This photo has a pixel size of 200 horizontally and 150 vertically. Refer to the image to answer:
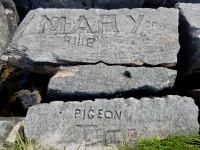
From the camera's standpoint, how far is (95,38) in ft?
8.32

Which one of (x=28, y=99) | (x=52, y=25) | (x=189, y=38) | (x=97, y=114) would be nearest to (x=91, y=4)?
(x=52, y=25)

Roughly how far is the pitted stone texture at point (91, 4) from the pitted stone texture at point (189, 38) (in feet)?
1.77

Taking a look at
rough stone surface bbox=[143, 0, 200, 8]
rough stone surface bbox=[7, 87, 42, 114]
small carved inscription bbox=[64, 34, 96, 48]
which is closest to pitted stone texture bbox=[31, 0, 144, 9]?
rough stone surface bbox=[143, 0, 200, 8]

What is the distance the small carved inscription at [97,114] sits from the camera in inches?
84.7

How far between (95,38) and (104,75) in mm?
423

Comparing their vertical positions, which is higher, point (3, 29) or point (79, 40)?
point (3, 29)

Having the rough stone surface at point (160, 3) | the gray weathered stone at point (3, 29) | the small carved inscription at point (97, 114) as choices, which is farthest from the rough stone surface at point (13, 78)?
the rough stone surface at point (160, 3)

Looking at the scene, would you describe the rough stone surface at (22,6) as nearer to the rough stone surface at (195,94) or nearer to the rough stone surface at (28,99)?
the rough stone surface at (28,99)

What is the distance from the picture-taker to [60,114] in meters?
2.15

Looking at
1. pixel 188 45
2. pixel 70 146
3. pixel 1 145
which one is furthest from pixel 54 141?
pixel 188 45

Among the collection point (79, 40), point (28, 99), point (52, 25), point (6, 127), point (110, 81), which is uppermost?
point (52, 25)

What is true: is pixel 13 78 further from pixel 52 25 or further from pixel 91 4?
pixel 91 4

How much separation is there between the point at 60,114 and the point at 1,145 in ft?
1.80

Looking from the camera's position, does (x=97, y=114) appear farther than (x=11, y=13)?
No
